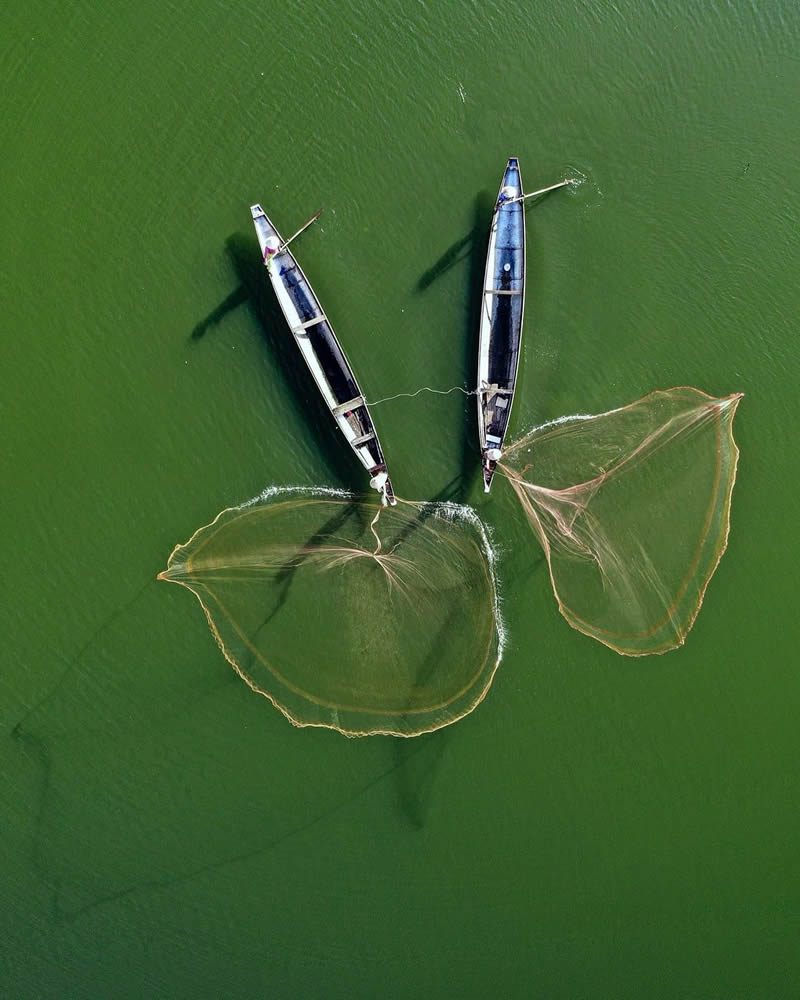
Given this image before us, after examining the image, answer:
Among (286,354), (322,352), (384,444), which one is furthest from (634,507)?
(286,354)

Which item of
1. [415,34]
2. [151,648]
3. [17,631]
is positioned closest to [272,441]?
[151,648]

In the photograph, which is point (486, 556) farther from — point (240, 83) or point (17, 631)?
point (240, 83)

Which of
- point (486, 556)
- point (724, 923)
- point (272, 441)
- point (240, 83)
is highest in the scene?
point (240, 83)

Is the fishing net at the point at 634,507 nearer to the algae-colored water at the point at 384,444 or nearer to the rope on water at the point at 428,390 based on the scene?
the algae-colored water at the point at 384,444

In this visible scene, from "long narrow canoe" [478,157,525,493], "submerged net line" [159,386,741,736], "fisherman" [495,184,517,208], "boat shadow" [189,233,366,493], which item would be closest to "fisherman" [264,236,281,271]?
"boat shadow" [189,233,366,493]

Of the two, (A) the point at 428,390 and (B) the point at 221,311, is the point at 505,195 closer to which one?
(A) the point at 428,390
